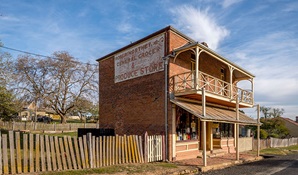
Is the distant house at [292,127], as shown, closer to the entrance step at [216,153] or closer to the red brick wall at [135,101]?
the entrance step at [216,153]

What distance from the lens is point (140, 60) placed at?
14.9 metres

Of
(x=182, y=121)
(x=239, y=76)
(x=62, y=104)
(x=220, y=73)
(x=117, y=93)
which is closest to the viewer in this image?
(x=182, y=121)

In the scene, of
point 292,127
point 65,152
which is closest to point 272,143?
point 65,152

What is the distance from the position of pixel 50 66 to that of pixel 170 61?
2876 centimetres

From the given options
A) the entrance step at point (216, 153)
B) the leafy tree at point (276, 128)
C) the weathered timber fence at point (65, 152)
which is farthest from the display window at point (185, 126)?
the leafy tree at point (276, 128)

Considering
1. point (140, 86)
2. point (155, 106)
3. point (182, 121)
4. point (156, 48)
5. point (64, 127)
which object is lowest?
point (64, 127)

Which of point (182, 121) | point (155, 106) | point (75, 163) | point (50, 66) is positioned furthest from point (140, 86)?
point (50, 66)

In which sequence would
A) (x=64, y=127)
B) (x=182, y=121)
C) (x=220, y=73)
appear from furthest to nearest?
(x=64, y=127) → (x=220, y=73) → (x=182, y=121)

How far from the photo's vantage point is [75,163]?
9188 mm

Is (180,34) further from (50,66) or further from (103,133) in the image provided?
(50,66)

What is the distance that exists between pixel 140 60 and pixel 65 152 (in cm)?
754

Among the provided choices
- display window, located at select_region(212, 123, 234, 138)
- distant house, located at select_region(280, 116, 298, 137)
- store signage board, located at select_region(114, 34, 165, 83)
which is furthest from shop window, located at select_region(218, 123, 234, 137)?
distant house, located at select_region(280, 116, 298, 137)

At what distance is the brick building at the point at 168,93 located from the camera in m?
12.7

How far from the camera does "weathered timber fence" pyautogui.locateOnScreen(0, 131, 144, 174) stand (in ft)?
25.9
